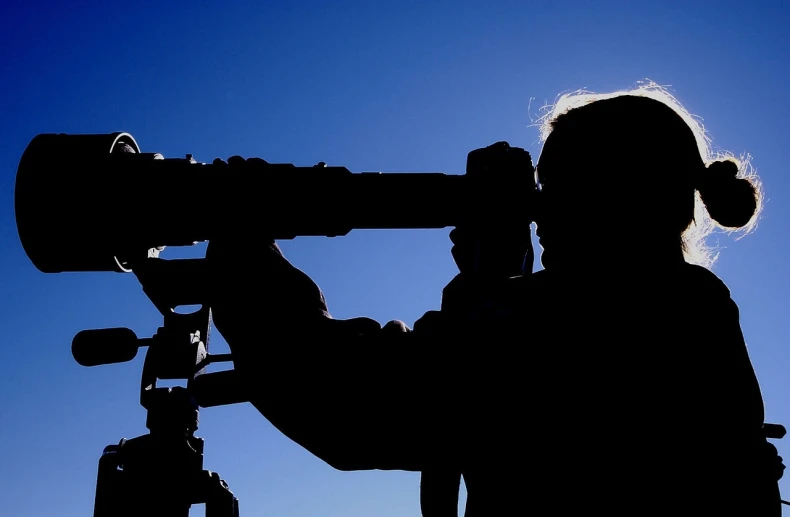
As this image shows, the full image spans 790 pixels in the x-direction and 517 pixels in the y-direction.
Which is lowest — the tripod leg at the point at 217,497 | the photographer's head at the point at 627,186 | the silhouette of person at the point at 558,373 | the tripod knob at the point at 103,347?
the tripod leg at the point at 217,497

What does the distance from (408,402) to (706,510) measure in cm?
69

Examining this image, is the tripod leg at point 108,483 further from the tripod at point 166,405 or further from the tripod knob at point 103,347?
the tripod knob at point 103,347

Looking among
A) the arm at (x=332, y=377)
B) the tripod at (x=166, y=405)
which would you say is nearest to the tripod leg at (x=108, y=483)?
the tripod at (x=166, y=405)

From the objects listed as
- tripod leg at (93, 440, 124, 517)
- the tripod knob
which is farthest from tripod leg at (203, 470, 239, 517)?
the tripod knob

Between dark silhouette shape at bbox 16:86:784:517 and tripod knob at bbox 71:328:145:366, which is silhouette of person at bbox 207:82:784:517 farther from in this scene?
tripod knob at bbox 71:328:145:366

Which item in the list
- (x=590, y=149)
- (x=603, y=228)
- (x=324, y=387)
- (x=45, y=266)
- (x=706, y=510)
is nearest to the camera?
(x=706, y=510)

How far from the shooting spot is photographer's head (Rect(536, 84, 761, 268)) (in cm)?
144

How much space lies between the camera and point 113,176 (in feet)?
5.33

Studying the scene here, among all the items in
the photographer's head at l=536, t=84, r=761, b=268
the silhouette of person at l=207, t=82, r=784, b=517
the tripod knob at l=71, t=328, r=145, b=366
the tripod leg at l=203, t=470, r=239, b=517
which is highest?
the photographer's head at l=536, t=84, r=761, b=268

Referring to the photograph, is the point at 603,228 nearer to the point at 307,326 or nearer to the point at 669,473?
the point at 669,473

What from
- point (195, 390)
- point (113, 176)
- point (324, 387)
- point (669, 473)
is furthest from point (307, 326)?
point (669, 473)

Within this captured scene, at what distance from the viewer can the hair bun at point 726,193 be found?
1.69 m

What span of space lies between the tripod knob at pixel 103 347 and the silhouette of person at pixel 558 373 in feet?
1.63

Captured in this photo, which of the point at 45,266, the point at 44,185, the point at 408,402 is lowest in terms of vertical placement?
the point at 408,402
